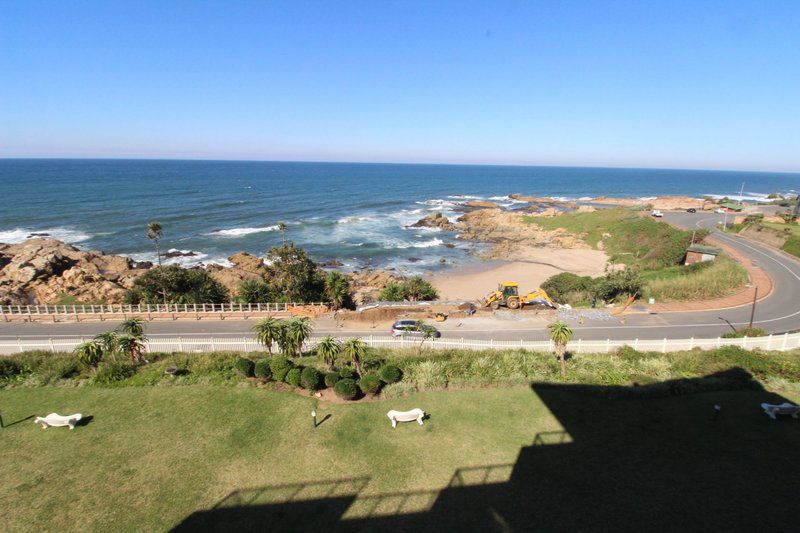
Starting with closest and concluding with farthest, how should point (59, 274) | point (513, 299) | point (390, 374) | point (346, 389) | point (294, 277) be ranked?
1. point (346, 389)
2. point (390, 374)
3. point (513, 299)
4. point (294, 277)
5. point (59, 274)

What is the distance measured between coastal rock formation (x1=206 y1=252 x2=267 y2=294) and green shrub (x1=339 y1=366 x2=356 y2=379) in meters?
24.3

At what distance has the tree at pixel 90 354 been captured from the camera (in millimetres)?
17234

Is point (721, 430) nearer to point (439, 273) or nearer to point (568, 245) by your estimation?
point (439, 273)

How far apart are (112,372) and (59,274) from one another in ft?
122

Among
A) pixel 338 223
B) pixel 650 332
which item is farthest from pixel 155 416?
pixel 338 223

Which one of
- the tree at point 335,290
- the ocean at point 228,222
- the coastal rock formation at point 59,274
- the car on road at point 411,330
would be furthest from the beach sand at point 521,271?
the coastal rock formation at point 59,274

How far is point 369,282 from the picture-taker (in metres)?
47.4

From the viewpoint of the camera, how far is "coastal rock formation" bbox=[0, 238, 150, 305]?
130ft

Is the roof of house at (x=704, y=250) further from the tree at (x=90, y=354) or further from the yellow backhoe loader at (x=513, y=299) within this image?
the tree at (x=90, y=354)

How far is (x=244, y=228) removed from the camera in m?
73.8

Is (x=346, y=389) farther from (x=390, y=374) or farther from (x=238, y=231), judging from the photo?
(x=238, y=231)

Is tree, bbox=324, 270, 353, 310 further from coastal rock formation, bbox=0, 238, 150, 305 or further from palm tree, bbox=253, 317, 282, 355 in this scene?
coastal rock formation, bbox=0, 238, 150, 305

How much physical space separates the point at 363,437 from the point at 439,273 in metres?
39.8

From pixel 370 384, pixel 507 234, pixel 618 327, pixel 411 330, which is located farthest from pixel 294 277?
pixel 507 234
